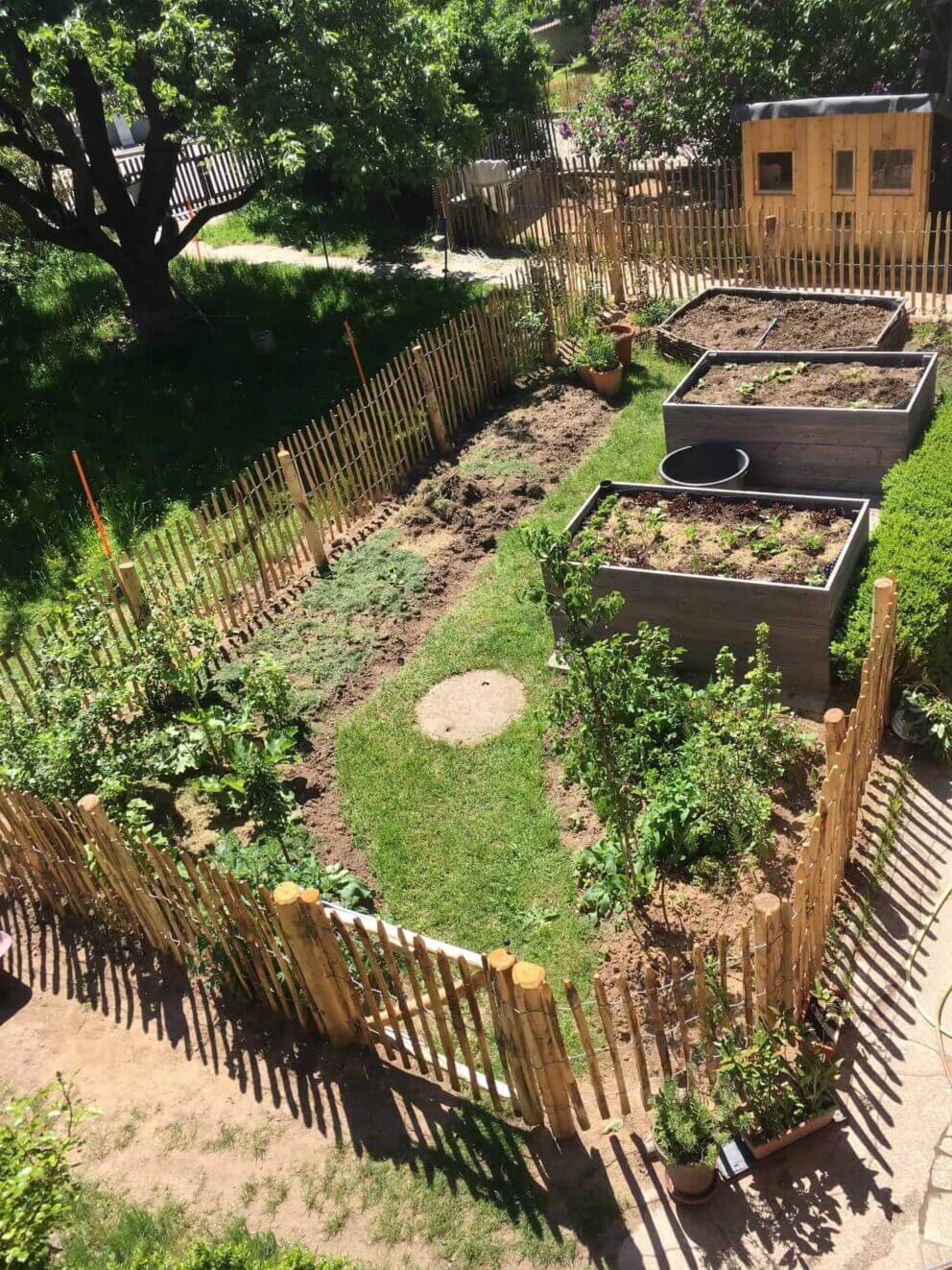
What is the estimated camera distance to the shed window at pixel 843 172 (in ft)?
47.9

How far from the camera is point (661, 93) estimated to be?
706 inches

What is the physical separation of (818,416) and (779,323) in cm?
294

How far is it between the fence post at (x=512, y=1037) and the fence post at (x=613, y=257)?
12.1 m

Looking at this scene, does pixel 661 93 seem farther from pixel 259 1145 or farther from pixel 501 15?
pixel 259 1145

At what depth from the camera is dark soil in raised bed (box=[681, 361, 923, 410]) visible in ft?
32.8

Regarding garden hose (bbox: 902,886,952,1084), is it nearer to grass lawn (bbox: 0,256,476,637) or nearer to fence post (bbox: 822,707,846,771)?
fence post (bbox: 822,707,846,771)

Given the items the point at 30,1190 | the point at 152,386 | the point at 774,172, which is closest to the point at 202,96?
the point at 152,386

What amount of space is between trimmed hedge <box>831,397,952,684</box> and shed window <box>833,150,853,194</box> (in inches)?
317

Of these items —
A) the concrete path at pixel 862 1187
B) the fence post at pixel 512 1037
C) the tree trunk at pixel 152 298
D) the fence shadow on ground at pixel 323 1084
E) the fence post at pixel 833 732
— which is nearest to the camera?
the concrete path at pixel 862 1187

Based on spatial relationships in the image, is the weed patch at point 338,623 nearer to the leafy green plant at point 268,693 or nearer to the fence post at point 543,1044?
the leafy green plant at point 268,693

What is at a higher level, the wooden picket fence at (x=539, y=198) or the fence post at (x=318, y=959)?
the wooden picket fence at (x=539, y=198)

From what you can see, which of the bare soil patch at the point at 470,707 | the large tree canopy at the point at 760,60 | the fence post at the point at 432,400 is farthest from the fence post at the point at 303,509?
the large tree canopy at the point at 760,60

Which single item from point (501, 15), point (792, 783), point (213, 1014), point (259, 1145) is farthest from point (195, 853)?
point (501, 15)

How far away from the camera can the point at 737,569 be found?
796 cm
